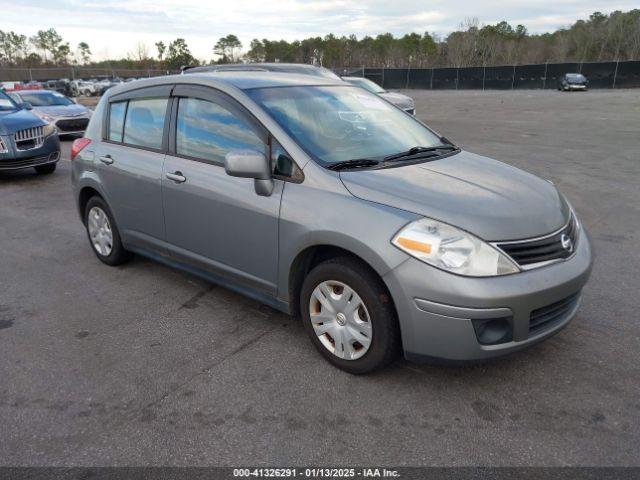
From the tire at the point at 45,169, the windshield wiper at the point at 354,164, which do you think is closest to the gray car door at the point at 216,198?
the windshield wiper at the point at 354,164

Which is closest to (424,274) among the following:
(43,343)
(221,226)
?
(221,226)

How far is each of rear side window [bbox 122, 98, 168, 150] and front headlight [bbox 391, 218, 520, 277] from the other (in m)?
2.37

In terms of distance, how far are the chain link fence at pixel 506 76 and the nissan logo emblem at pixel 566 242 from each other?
44.2 m

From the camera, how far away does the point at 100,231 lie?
16.5 ft

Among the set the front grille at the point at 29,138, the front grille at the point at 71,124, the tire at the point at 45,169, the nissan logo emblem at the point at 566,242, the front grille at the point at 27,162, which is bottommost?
the tire at the point at 45,169

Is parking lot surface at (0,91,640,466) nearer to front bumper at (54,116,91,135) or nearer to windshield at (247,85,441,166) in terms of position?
windshield at (247,85,441,166)

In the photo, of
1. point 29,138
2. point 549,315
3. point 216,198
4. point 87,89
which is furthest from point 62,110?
point 87,89

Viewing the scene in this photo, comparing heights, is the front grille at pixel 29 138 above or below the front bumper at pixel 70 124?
above

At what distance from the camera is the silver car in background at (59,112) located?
47.0 feet

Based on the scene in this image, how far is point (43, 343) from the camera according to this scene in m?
3.62

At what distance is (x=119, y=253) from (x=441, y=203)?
3278 millimetres

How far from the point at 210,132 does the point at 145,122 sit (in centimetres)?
93

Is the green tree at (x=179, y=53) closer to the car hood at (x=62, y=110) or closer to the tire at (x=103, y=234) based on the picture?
the car hood at (x=62, y=110)

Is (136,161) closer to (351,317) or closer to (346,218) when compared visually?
(346,218)
